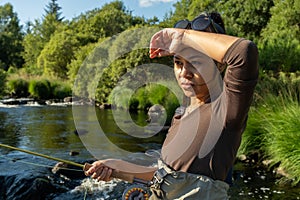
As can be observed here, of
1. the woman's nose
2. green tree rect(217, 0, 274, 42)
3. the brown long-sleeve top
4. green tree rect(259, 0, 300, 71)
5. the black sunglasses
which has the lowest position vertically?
the brown long-sleeve top

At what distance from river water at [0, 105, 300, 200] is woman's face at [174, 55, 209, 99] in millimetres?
873

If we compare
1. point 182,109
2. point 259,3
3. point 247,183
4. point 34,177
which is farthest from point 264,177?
point 259,3

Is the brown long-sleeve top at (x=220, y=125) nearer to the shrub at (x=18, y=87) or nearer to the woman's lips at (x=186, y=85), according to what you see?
the woman's lips at (x=186, y=85)

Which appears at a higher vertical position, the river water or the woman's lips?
the woman's lips

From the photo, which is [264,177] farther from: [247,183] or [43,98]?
[43,98]

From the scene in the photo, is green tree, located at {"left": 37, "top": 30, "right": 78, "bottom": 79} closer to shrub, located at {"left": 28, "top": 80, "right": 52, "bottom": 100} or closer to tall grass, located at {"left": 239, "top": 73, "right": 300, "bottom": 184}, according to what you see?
shrub, located at {"left": 28, "top": 80, "right": 52, "bottom": 100}

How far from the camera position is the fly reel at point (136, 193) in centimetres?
165

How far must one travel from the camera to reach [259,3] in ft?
79.5

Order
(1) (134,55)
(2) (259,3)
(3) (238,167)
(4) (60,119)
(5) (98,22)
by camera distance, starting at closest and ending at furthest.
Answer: (3) (238,167)
(4) (60,119)
(1) (134,55)
(2) (259,3)
(5) (98,22)

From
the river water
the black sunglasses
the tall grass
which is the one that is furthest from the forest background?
the black sunglasses

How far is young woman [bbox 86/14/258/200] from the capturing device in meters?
1.26

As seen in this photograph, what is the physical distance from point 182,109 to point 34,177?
18.1ft

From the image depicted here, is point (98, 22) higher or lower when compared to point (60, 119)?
higher

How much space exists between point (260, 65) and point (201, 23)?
643 inches
